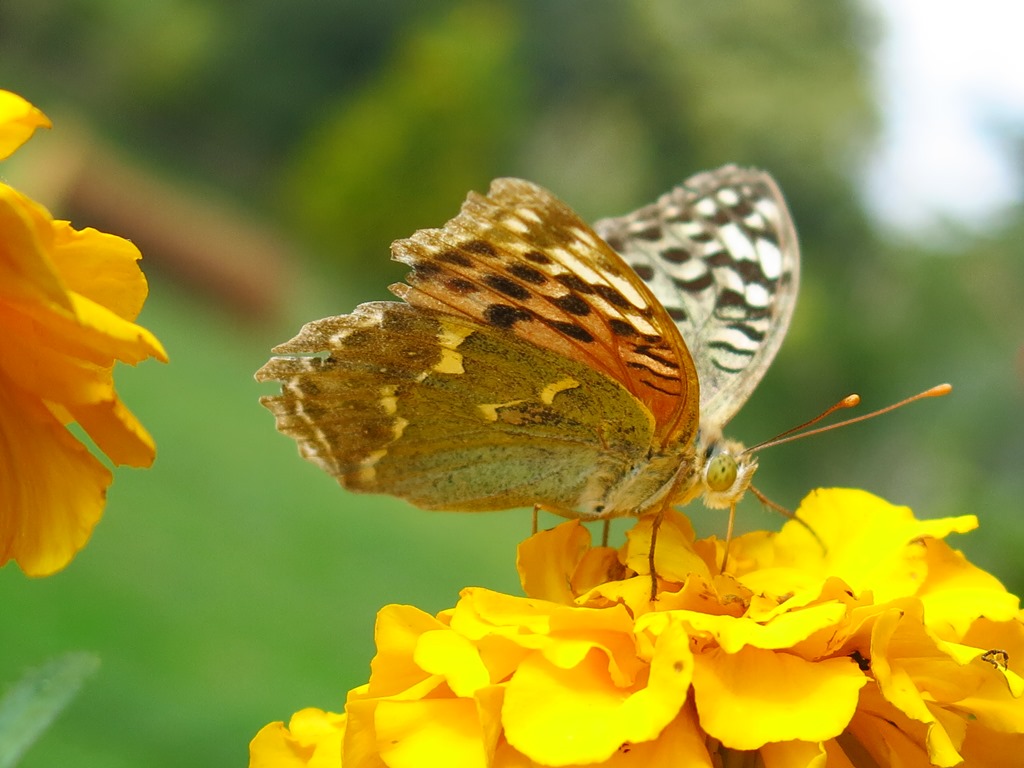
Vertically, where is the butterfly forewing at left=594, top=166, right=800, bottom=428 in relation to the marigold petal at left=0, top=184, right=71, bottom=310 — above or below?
below

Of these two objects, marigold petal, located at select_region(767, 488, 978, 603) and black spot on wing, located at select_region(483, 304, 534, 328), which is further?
black spot on wing, located at select_region(483, 304, 534, 328)

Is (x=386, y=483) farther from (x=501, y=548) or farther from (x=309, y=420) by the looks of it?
(x=501, y=548)

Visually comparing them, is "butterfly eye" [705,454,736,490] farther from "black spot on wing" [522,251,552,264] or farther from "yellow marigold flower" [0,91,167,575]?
"yellow marigold flower" [0,91,167,575]

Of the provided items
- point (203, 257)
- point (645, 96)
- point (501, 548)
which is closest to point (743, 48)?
point (645, 96)

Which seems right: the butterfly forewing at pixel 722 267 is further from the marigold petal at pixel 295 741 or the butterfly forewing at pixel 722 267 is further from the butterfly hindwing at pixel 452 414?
the marigold petal at pixel 295 741

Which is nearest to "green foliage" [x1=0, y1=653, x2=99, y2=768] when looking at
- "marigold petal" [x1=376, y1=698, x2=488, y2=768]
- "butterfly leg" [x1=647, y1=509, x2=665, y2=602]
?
"marigold petal" [x1=376, y1=698, x2=488, y2=768]

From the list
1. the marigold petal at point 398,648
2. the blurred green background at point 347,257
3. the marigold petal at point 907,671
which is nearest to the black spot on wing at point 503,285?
the marigold petal at point 398,648
